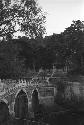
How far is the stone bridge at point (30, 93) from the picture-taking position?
31.7m

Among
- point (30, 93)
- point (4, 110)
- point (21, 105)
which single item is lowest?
point (4, 110)

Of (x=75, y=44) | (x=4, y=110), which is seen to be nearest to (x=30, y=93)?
Answer: (x=4, y=110)

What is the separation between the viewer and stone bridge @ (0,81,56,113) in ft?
104

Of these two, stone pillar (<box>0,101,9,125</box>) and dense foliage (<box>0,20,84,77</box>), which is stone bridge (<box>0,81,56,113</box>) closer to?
stone pillar (<box>0,101,9,125</box>)

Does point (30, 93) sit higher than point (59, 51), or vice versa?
point (59, 51)

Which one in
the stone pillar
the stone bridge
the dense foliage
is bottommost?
the stone pillar

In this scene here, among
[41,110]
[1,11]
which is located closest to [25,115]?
[41,110]

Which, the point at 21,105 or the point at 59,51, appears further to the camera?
the point at 59,51

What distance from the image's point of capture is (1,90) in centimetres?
3045

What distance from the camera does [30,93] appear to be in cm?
3612

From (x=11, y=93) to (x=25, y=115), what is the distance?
4929 millimetres

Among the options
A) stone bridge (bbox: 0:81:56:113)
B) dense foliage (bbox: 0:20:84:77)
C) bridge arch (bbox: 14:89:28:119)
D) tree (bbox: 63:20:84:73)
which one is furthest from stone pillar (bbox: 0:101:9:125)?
tree (bbox: 63:20:84:73)

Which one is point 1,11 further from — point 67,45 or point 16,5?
point 67,45

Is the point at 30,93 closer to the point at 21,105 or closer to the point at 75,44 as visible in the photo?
the point at 21,105
